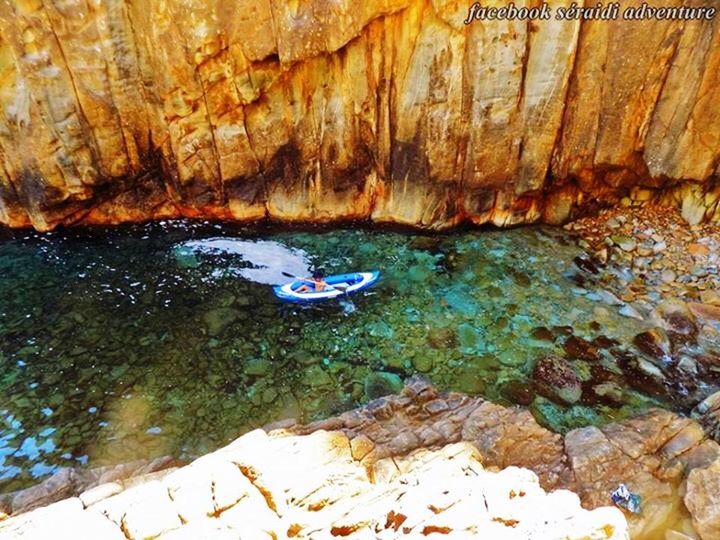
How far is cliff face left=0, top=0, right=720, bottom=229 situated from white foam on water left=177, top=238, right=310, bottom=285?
1.02 metres

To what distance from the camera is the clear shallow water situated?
8.38 m

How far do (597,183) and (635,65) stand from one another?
3043 mm

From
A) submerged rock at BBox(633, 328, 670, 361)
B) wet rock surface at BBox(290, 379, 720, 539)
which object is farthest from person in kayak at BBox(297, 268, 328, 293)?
submerged rock at BBox(633, 328, 670, 361)

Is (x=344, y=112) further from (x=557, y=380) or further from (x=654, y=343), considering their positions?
(x=654, y=343)

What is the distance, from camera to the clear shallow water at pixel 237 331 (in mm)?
8383

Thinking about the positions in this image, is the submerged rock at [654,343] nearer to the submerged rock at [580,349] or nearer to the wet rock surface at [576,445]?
the submerged rock at [580,349]

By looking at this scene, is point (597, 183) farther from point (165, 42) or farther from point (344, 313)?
point (165, 42)

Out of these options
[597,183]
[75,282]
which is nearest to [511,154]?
[597,183]

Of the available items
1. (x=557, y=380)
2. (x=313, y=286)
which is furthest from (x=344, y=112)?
(x=557, y=380)

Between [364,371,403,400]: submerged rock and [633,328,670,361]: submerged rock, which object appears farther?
[633,328,670,361]: submerged rock

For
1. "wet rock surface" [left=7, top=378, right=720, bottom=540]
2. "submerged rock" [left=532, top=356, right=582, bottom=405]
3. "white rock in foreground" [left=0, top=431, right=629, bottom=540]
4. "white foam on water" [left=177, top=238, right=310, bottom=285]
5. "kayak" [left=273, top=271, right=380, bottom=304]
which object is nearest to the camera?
"white rock in foreground" [left=0, top=431, right=629, bottom=540]

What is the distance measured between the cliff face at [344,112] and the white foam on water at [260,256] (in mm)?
1023

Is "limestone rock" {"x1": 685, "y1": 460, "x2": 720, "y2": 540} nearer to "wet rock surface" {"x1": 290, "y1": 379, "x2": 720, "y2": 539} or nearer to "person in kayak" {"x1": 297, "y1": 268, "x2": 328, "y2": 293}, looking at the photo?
"wet rock surface" {"x1": 290, "y1": 379, "x2": 720, "y2": 539}

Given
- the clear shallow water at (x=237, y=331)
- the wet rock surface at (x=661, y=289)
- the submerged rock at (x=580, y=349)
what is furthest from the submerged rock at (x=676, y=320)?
the submerged rock at (x=580, y=349)
